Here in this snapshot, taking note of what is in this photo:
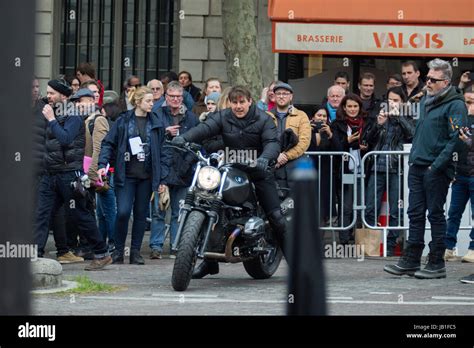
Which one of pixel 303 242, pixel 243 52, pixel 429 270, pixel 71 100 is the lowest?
pixel 429 270

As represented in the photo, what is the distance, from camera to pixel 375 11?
16.9m

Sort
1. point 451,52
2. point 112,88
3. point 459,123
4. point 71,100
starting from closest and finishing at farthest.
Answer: point 459,123 < point 71,100 < point 451,52 < point 112,88

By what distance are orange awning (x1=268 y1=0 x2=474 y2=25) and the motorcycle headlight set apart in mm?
8324

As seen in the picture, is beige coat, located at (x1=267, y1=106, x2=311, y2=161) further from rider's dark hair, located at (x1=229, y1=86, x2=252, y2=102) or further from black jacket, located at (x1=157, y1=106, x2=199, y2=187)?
rider's dark hair, located at (x1=229, y1=86, x2=252, y2=102)

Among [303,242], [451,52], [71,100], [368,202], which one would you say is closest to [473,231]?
[368,202]

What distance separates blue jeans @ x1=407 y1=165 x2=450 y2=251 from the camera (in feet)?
30.2

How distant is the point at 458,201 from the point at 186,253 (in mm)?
4053

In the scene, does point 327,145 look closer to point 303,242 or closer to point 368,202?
point 368,202

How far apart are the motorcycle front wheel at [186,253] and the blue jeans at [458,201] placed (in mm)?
3773

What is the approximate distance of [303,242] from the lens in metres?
1.28

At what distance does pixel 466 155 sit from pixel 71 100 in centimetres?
416

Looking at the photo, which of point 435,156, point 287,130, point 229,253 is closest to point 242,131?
point 229,253

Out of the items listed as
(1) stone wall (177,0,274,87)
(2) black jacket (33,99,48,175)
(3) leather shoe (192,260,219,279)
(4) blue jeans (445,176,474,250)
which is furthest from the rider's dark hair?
(1) stone wall (177,0,274,87)

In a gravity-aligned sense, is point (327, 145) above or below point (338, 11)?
below
